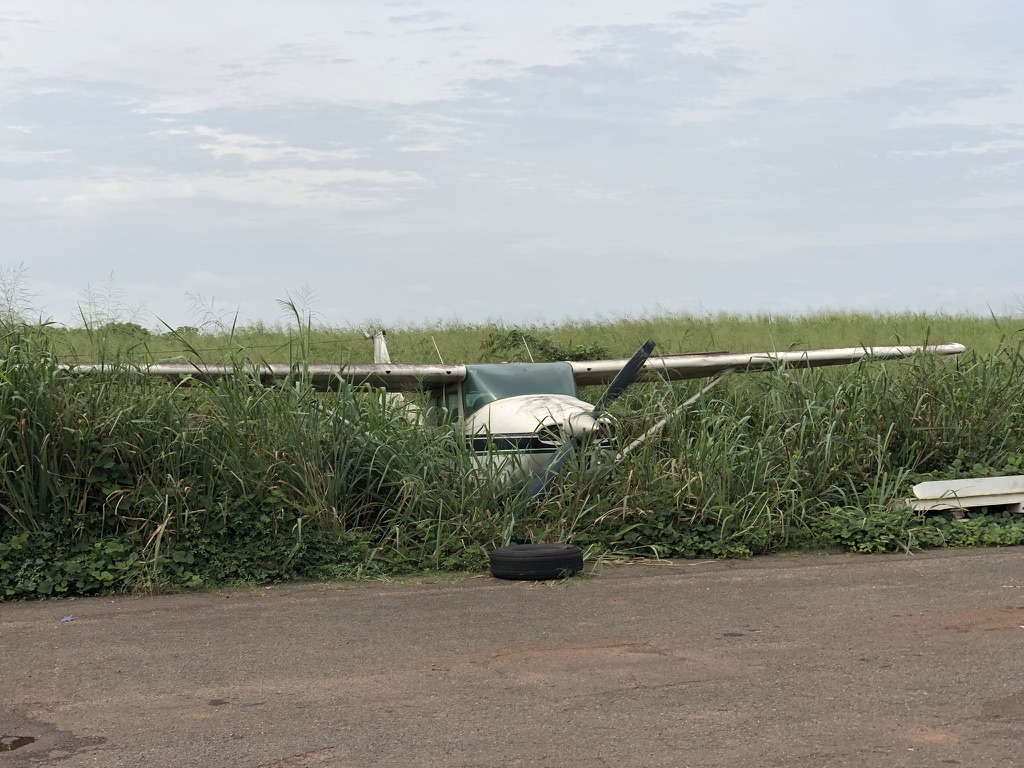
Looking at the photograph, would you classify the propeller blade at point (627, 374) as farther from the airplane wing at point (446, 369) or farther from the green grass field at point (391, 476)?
the airplane wing at point (446, 369)

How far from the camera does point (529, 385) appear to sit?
9844mm

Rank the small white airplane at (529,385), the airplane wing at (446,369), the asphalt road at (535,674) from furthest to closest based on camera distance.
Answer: the small white airplane at (529,385), the airplane wing at (446,369), the asphalt road at (535,674)

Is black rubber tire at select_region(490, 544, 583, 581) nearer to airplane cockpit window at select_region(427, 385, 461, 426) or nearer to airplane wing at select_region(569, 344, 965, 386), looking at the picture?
airplane cockpit window at select_region(427, 385, 461, 426)

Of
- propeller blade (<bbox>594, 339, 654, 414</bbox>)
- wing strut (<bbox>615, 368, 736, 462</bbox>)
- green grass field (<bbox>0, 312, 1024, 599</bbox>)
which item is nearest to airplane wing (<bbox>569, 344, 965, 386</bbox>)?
green grass field (<bbox>0, 312, 1024, 599</bbox>)

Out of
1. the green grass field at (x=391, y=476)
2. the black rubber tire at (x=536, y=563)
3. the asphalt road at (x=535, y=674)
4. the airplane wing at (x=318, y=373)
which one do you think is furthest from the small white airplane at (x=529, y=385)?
the asphalt road at (x=535, y=674)

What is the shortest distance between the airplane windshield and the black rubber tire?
2620 mm

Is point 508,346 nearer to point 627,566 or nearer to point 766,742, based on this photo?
point 627,566

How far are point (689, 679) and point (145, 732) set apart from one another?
7.93 feet

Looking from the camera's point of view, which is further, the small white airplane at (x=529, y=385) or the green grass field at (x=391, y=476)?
the small white airplane at (x=529, y=385)

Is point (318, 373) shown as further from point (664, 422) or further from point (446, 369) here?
point (664, 422)

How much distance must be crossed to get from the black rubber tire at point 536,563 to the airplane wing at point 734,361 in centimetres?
332

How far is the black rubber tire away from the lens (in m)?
7.14

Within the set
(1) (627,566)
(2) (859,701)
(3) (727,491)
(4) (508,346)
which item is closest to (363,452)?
(1) (627,566)

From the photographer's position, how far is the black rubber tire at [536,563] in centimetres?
714
